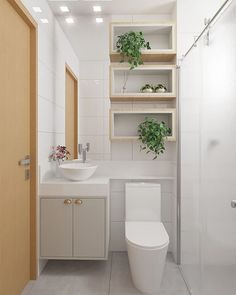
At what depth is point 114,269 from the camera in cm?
255

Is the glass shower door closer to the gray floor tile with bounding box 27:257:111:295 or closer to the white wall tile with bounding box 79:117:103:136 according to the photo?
the gray floor tile with bounding box 27:257:111:295

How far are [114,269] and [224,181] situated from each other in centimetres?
151

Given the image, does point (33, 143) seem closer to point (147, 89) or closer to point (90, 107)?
point (90, 107)

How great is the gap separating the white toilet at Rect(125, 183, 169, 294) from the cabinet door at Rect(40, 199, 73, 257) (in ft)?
1.71

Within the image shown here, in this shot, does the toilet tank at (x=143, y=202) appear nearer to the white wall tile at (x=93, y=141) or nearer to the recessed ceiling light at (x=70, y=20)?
the white wall tile at (x=93, y=141)

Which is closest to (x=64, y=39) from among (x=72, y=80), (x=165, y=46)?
(x=72, y=80)

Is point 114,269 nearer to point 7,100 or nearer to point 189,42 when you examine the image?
point 7,100

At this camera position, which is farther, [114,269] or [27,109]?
[114,269]

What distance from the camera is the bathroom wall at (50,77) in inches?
94.6

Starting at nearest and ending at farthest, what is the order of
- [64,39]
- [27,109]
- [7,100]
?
[7,100]
[27,109]
[64,39]

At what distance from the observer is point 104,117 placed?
293 centimetres

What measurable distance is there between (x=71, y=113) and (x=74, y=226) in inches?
46.0

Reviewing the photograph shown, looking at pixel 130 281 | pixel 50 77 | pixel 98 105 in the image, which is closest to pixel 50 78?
pixel 50 77

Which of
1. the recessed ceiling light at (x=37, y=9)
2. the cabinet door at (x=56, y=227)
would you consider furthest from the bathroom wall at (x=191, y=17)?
the cabinet door at (x=56, y=227)
